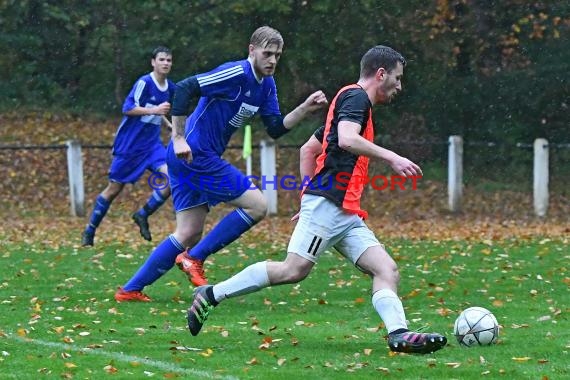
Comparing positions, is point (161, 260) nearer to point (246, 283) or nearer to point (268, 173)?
point (246, 283)

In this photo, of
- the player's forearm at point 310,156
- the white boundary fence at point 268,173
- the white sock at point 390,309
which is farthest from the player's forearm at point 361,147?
the white boundary fence at point 268,173

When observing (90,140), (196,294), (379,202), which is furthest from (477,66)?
(196,294)

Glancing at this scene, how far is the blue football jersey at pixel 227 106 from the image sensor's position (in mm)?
8992

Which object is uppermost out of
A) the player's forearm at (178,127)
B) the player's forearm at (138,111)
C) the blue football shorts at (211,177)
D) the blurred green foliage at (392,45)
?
the blurred green foliage at (392,45)

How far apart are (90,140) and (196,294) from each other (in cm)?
1771

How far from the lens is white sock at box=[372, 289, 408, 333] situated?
22.6 ft

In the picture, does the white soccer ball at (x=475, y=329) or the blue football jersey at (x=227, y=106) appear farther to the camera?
the blue football jersey at (x=227, y=106)

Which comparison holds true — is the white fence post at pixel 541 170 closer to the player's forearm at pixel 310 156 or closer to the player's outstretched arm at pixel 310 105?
the player's outstretched arm at pixel 310 105

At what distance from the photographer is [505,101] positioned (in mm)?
23406

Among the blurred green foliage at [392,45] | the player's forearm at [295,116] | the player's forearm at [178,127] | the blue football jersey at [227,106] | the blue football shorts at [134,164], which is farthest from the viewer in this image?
the blurred green foliage at [392,45]

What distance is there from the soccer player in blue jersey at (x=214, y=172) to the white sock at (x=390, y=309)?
2.24 meters

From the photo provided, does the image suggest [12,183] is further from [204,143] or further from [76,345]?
[76,345]

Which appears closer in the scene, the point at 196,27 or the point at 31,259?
the point at 31,259

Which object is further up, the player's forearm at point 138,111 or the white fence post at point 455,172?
the player's forearm at point 138,111
